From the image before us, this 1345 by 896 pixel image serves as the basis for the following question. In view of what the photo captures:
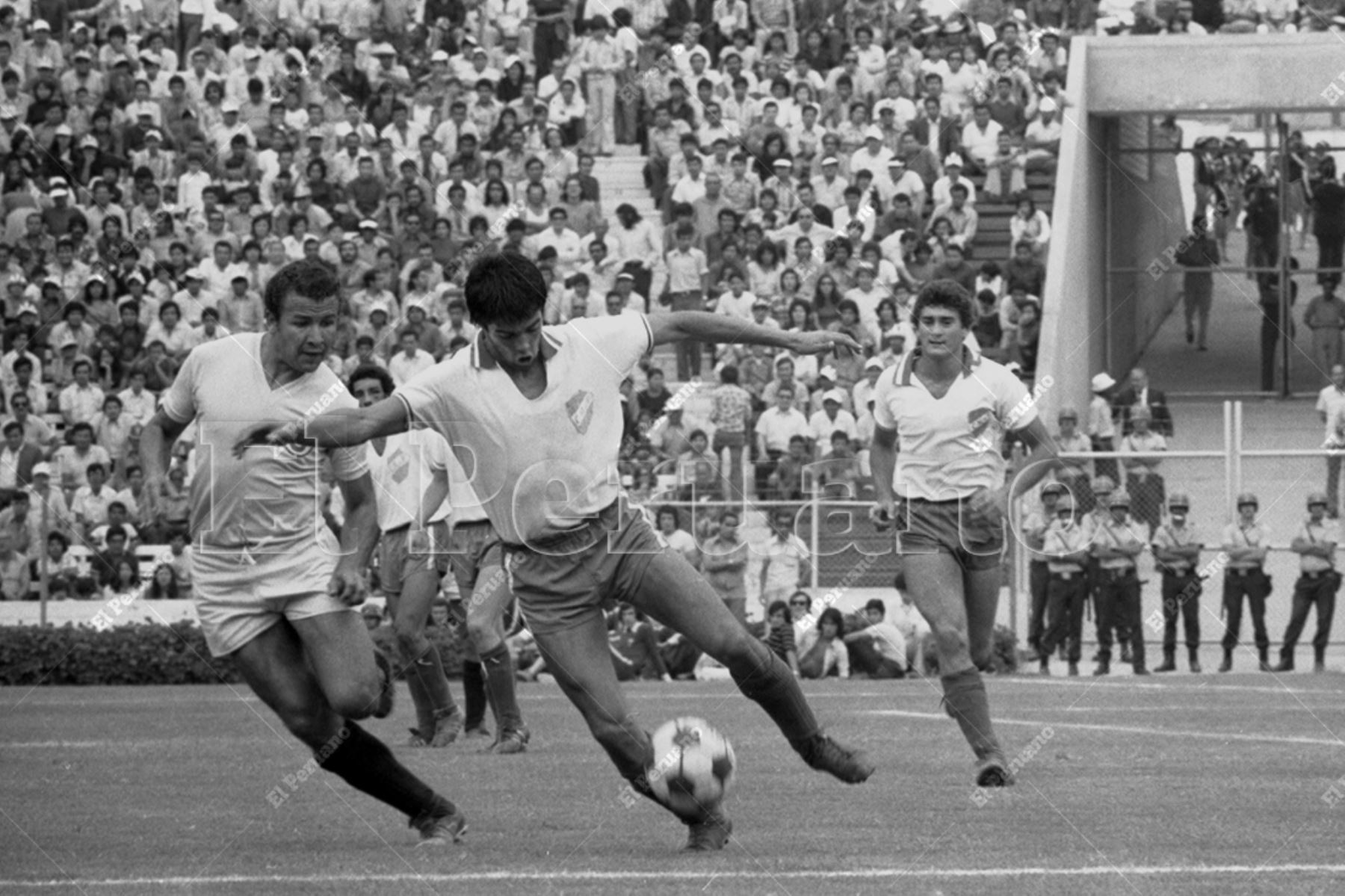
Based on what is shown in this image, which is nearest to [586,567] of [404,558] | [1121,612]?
[404,558]

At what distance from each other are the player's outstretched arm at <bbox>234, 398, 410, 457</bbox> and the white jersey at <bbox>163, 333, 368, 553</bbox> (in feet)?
1.80

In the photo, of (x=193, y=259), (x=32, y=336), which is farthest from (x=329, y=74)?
(x=32, y=336)

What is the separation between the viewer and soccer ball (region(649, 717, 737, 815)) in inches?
331

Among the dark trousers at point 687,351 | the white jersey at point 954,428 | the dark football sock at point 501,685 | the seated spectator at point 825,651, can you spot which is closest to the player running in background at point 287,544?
the white jersey at point 954,428

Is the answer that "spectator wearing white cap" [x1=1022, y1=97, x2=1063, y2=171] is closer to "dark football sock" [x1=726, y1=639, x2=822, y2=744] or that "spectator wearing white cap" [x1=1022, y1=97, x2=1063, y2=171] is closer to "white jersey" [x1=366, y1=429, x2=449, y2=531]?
"white jersey" [x1=366, y1=429, x2=449, y2=531]

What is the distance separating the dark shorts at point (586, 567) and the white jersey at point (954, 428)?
295 centimetres

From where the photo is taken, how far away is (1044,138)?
30.4 m

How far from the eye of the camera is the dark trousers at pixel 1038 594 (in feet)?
75.8

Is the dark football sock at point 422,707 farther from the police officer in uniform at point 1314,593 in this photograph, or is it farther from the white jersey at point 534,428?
the police officer in uniform at point 1314,593

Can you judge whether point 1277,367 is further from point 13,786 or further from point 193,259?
point 13,786

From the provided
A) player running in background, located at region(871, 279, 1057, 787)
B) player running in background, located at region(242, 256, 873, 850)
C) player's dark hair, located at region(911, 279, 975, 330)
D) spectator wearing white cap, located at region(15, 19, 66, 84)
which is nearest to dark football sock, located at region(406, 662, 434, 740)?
player running in background, located at region(871, 279, 1057, 787)

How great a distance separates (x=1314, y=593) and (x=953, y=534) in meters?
12.7

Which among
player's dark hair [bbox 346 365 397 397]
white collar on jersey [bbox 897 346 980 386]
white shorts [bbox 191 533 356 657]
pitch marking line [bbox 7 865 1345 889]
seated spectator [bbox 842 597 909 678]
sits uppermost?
white collar on jersey [bbox 897 346 980 386]

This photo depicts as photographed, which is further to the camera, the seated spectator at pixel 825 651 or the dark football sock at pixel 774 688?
the seated spectator at pixel 825 651
